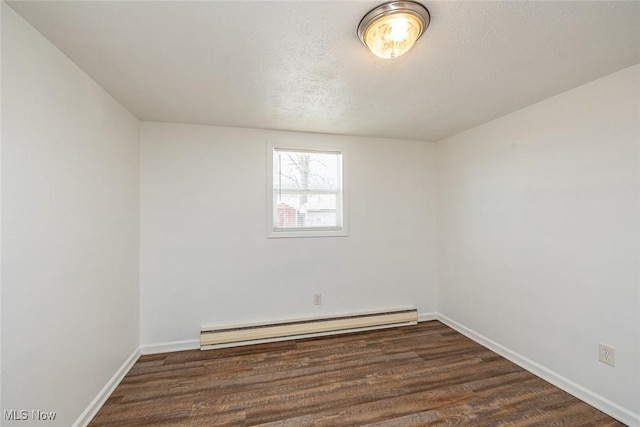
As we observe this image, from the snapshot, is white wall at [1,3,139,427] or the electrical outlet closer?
white wall at [1,3,139,427]

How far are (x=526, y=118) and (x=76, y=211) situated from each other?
353 cm

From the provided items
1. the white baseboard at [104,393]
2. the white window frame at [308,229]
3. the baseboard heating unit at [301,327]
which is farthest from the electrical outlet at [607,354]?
the white baseboard at [104,393]

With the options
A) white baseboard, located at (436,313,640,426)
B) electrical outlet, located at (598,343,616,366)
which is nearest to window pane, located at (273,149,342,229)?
white baseboard, located at (436,313,640,426)

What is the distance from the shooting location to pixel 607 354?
185 cm

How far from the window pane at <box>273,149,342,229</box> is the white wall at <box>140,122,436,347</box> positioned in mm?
174

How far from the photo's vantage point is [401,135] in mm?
3221

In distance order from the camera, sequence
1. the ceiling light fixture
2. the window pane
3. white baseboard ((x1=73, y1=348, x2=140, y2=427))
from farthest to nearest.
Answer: the window pane
white baseboard ((x1=73, y1=348, x2=140, y2=427))
the ceiling light fixture

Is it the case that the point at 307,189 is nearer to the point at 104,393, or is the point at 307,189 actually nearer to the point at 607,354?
the point at 104,393

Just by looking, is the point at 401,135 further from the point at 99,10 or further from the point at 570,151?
the point at 99,10

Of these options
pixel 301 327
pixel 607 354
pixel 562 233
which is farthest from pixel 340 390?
pixel 562 233

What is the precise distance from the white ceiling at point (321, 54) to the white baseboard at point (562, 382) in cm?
225

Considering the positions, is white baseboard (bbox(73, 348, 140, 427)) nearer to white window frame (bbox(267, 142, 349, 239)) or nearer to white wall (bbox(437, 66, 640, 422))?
white window frame (bbox(267, 142, 349, 239))

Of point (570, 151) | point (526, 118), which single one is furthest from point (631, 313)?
point (526, 118)

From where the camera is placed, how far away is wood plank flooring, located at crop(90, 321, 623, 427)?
179cm
